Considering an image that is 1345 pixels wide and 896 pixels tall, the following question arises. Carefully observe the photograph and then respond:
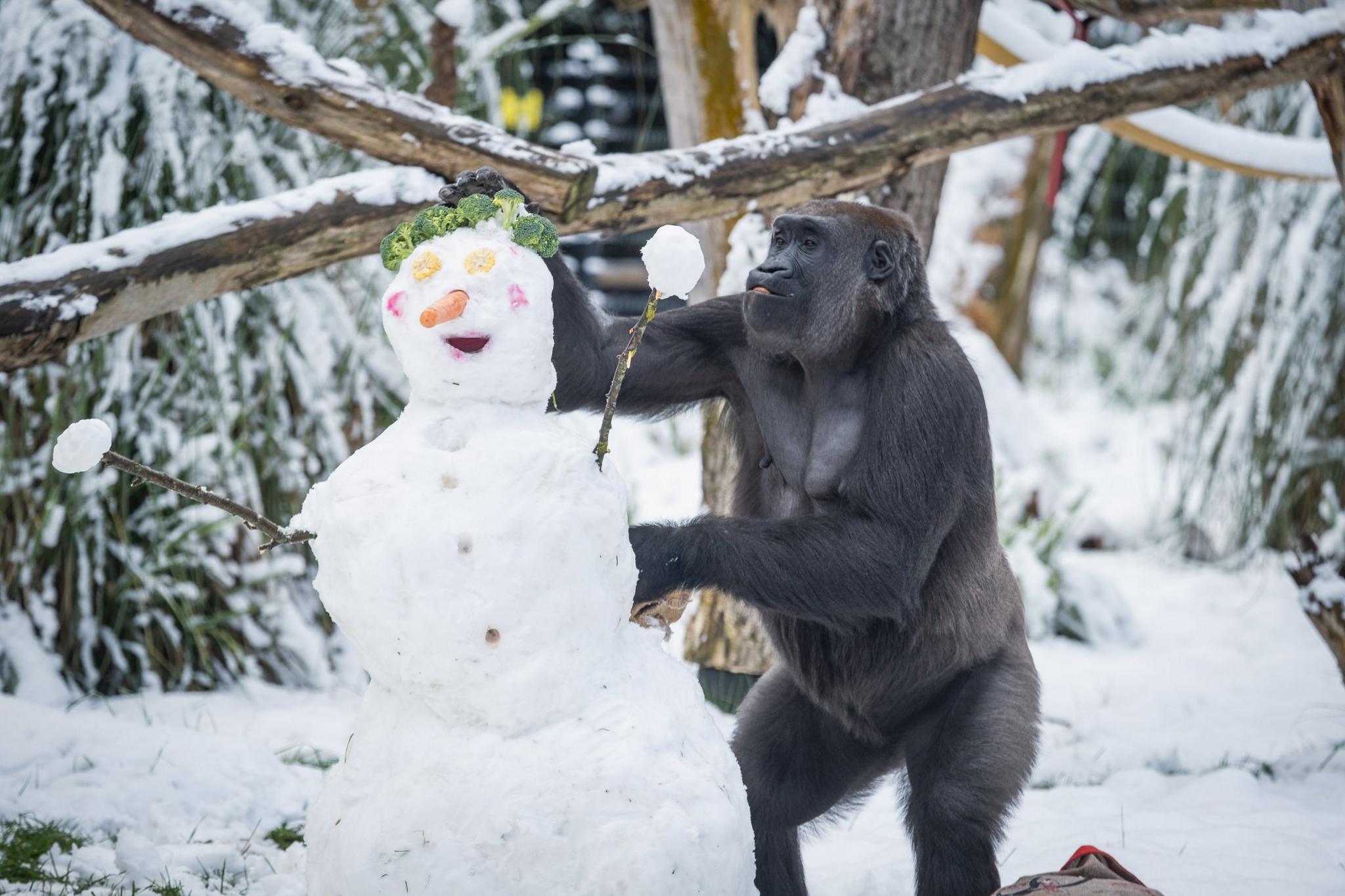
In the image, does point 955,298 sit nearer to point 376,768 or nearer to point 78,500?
point 78,500

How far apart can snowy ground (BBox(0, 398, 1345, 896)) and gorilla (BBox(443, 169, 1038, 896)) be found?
27cm

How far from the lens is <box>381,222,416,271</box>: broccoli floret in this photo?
1.80 metres

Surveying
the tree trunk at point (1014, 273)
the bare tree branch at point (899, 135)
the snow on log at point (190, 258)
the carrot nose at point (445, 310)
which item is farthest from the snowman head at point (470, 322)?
the tree trunk at point (1014, 273)

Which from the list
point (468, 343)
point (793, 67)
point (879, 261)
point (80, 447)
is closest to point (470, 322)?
point (468, 343)

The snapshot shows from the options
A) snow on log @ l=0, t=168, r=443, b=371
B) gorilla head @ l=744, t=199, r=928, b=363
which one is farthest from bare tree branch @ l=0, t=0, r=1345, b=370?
gorilla head @ l=744, t=199, r=928, b=363

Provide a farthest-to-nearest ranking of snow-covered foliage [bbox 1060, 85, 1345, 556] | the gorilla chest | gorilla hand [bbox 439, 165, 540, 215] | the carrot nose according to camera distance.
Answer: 1. snow-covered foliage [bbox 1060, 85, 1345, 556]
2. the gorilla chest
3. gorilla hand [bbox 439, 165, 540, 215]
4. the carrot nose

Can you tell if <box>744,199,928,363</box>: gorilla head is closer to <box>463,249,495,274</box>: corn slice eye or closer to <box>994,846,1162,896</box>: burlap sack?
<box>463,249,495,274</box>: corn slice eye

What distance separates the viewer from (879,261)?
89.0 inches

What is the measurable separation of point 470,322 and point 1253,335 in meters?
4.71

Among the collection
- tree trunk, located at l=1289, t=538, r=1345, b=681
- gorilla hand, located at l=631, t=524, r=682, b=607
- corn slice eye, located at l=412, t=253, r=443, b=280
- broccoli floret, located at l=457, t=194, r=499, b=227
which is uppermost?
broccoli floret, located at l=457, t=194, r=499, b=227

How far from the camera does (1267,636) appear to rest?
4930 mm

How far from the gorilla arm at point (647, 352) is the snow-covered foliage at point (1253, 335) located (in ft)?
11.0

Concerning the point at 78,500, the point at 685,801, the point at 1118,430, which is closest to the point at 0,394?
the point at 78,500

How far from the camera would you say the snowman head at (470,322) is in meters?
1.69
